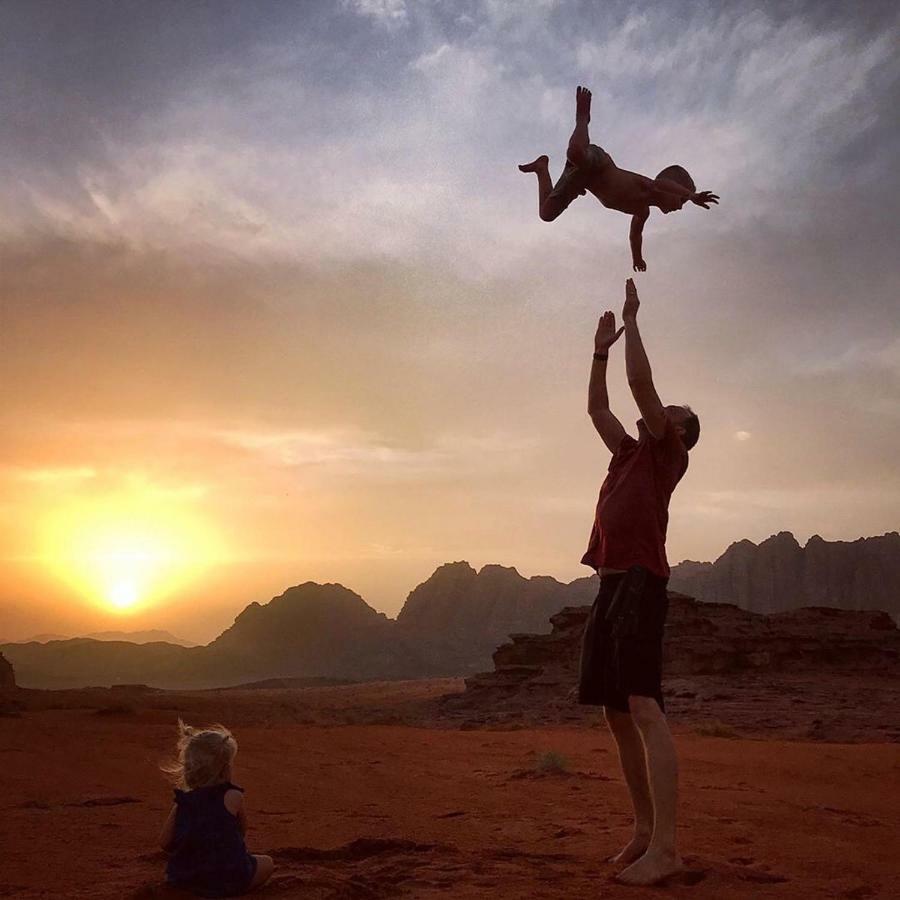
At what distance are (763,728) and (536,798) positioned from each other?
1183 cm

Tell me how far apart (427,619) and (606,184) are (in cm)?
8541

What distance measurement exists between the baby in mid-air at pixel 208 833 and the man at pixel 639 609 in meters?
1.75

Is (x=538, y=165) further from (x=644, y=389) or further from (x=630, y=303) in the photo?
(x=644, y=389)

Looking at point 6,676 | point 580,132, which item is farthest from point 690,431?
point 6,676

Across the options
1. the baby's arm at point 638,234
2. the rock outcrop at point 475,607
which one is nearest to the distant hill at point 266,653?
the rock outcrop at point 475,607

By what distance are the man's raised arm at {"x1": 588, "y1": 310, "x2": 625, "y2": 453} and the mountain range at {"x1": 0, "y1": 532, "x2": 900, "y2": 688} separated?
68.9 m

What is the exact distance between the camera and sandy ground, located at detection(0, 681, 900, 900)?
3766 millimetres

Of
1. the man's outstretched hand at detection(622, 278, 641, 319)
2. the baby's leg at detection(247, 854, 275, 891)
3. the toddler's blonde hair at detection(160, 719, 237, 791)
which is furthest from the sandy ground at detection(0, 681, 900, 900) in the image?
the man's outstretched hand at detection(622, 278, 641, 319)

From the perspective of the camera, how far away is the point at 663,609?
13.9 feet

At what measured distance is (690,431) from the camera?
15.1 ft

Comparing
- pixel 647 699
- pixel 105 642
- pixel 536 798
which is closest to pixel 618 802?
pixel 536 798

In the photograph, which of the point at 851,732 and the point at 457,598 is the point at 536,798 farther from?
the point at 457,598

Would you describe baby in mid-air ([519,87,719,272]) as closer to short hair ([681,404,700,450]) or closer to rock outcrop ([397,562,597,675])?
short hair ([681,404,700,450])

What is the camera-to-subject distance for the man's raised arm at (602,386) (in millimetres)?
4844
